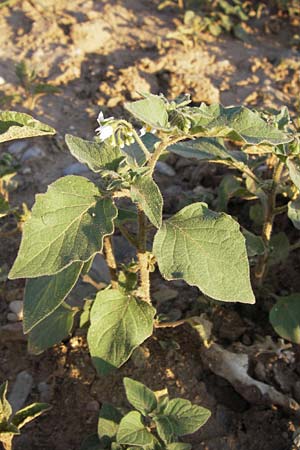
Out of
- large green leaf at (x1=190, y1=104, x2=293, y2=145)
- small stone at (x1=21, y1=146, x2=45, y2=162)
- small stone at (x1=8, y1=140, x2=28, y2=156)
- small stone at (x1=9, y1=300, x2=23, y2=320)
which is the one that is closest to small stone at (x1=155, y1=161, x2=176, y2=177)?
small stone at (x1=21, y1=146, x2=45, y2=162)

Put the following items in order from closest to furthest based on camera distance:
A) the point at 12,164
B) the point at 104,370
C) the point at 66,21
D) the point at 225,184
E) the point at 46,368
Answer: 1. the point at 104,370
2. the point at 46,368
3. the point at 225,184
4. the point at 12,164
5. the point at 66,21

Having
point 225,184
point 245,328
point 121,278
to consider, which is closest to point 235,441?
point 245,328

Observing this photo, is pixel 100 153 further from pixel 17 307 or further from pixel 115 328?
pixel 17 307

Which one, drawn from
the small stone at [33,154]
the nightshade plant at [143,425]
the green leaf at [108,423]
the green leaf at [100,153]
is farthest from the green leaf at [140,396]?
the small stone at [33,154]

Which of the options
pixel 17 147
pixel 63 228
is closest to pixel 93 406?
pixel 63 228

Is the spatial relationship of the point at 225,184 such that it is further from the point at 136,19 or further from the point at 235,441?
the point at 136,19

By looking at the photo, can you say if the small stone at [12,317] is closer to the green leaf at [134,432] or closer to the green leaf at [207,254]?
the green leaf at [134,432]
